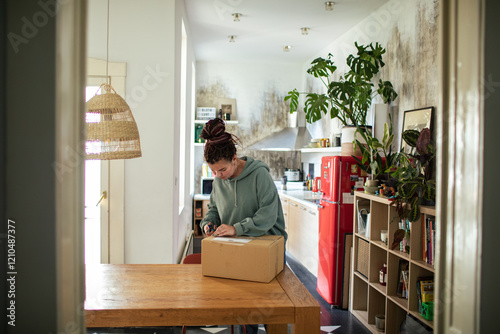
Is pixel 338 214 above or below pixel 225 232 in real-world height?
below

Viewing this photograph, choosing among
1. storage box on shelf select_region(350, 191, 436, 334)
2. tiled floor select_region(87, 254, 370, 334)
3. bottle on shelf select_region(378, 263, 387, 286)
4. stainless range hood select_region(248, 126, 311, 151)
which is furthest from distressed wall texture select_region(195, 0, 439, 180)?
tiled floor select_region(87, 254, 370, 334)

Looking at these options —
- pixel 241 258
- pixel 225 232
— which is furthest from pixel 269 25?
pixel 241 258

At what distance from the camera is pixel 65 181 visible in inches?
28.0

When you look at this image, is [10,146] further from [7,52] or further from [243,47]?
[243,47]

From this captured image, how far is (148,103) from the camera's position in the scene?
3.54 m

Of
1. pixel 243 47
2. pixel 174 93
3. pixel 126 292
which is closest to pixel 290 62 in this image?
pixel 243 47

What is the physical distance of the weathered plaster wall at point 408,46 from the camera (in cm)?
336

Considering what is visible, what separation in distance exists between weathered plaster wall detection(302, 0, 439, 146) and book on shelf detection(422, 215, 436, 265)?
114cm

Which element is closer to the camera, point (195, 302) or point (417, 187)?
point (195, 302)

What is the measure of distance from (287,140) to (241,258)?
5307mm

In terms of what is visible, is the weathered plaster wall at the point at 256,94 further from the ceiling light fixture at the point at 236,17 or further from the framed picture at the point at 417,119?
the framed picture at the point at 417,119

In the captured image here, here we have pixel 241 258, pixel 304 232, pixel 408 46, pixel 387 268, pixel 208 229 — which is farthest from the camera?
pixel 304 232

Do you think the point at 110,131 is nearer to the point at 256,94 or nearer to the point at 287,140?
the point at 287,140

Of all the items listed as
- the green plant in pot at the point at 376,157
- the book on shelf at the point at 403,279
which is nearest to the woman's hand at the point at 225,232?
the book on shelf at the point at 403,279
